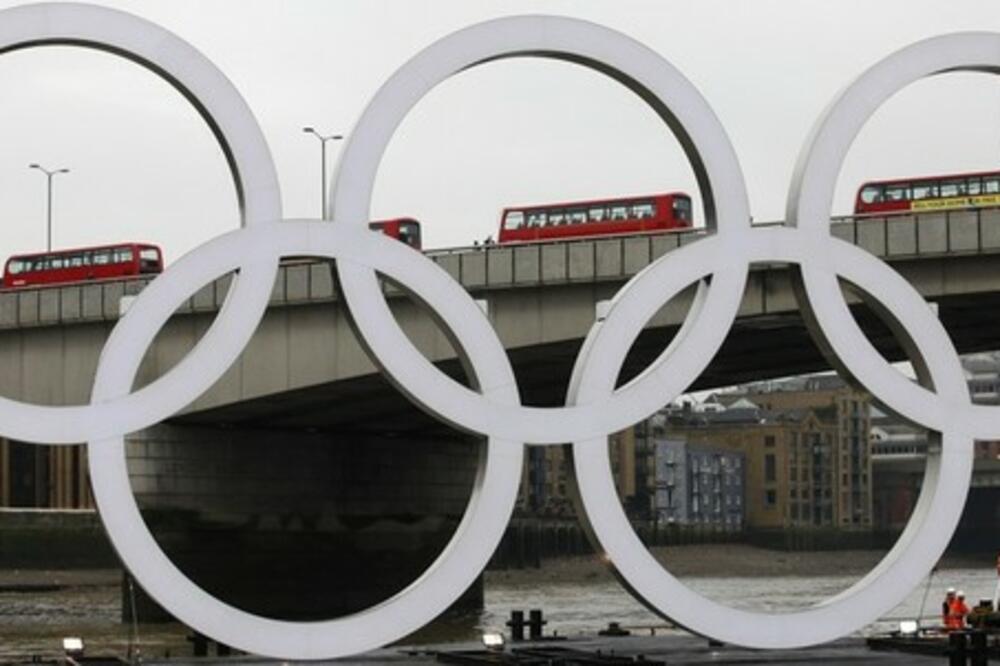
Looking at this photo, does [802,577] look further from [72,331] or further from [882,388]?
[882,388]

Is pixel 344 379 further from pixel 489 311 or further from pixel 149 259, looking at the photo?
pixel 149 259

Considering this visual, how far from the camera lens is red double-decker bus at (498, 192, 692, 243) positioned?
69.3 meters

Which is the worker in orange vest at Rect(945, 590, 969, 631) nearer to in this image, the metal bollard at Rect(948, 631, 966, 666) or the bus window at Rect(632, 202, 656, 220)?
the metal bollard at Rect(948, 631, 966, 666)

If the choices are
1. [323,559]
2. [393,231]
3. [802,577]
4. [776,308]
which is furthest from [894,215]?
[802,577]

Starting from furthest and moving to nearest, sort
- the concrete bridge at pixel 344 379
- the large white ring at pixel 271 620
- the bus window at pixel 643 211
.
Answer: the bus window at pixel 643 211, the concrete bridge at pixel 344 379, the large white ring at pixel 271 620

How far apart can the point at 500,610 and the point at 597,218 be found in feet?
72.1

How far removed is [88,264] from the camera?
3029 inches

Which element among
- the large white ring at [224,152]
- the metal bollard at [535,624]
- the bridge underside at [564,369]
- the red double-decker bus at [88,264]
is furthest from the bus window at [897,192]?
the large white ring at [224,152]

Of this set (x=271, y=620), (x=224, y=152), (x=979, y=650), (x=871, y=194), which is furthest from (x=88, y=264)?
(x=979, y=650)

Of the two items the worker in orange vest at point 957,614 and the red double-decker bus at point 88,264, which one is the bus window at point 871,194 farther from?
the worker in orange vest at point 957,614

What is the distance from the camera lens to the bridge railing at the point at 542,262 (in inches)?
2261

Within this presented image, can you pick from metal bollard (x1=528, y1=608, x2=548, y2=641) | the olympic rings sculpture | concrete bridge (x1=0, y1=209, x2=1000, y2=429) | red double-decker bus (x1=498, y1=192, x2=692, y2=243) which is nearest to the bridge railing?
concrete bridge (x1=0, y1=209, x2=1000, y2=429)

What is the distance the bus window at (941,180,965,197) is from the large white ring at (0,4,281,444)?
37.9 metres

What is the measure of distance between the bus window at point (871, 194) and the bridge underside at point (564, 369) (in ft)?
14.1
